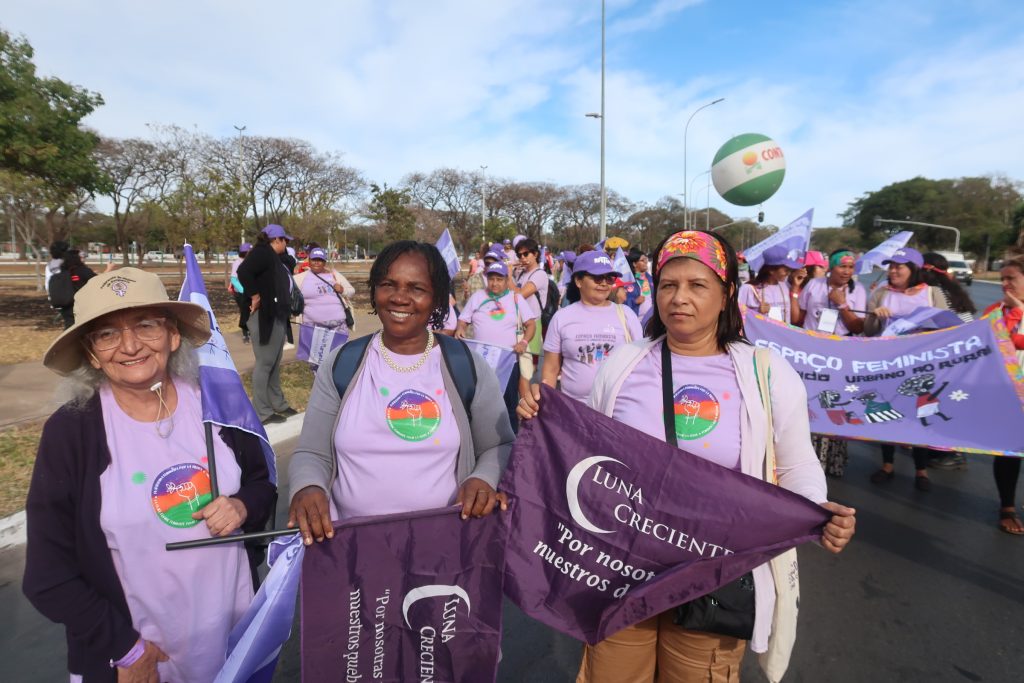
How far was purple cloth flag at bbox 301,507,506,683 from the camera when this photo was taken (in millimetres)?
1793

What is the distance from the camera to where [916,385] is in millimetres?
4188

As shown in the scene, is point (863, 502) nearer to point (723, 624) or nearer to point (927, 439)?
point (927, 439)

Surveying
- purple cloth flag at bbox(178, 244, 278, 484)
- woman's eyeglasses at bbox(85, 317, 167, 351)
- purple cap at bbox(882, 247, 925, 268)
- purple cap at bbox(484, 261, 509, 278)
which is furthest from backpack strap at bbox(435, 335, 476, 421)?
purple cap at bbox(882, 247, 925, 268)

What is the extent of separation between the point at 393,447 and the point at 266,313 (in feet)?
16.5

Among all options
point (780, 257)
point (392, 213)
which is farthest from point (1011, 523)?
point (392, 213)

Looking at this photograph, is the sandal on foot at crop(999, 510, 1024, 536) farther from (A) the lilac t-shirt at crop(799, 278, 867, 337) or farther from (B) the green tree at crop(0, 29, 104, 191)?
(B) the green tree at crop(0, 29, 104, 191)

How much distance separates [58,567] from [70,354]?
0.61 m

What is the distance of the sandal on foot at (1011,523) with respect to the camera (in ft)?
13.7

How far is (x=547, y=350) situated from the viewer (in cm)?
419

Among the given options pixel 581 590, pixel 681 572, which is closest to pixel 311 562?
pixel 581 590

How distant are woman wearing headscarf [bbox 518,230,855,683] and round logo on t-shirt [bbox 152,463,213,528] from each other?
104cm

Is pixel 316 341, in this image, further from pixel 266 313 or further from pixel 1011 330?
pixel 1011 330

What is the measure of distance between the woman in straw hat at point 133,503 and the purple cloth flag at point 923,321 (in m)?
5.20

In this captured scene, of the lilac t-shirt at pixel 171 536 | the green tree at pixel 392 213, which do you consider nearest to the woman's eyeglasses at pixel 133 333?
the lilac t-shirt at pixel 171 536
